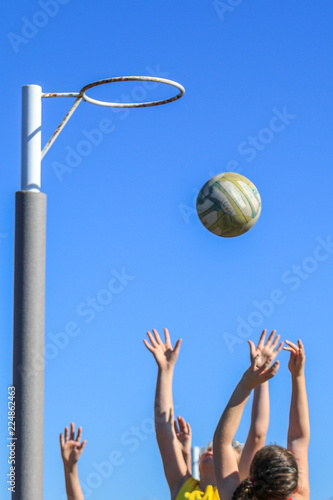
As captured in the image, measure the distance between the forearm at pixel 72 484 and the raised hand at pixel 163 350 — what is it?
1.33 meters

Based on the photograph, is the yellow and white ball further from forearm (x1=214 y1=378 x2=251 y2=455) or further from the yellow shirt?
forearm (x1=214 y1=378 x2=251 y2=455)

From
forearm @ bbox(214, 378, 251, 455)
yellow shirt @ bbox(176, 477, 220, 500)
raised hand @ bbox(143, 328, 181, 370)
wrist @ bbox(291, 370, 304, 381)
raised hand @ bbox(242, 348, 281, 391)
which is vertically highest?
raised hand @ bbox(143, 328, 181, 370)

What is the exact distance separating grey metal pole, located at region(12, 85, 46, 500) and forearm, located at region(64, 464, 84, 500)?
0.23 m

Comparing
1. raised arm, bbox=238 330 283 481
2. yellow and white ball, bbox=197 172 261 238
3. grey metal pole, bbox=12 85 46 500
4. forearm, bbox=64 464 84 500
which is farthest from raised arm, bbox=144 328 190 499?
yellow and white ball, bbox=197 172 261 238

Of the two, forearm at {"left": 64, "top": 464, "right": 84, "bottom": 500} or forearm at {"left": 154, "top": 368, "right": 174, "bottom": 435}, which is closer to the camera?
forearm at {"left": 154, "top": 368, "right": 174, "bottom": 435}

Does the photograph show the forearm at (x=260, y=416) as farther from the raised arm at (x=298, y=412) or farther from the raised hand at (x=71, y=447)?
the raised hand at (x=71, y=447)

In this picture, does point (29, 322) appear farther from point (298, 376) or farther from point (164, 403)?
point (298, 376)

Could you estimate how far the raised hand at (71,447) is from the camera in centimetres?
743

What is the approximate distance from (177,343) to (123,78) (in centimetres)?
296

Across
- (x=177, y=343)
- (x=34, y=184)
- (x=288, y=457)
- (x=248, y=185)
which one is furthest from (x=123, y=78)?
(x=288, y=457)

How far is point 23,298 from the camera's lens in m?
7.59

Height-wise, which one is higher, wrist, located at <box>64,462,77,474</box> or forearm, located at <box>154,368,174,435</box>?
forearm, located at <box>154,368,174,435</box>

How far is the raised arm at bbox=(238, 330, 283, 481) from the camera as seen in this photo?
5.94m

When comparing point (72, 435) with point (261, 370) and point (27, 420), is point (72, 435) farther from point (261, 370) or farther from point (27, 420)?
point (261, 370)
